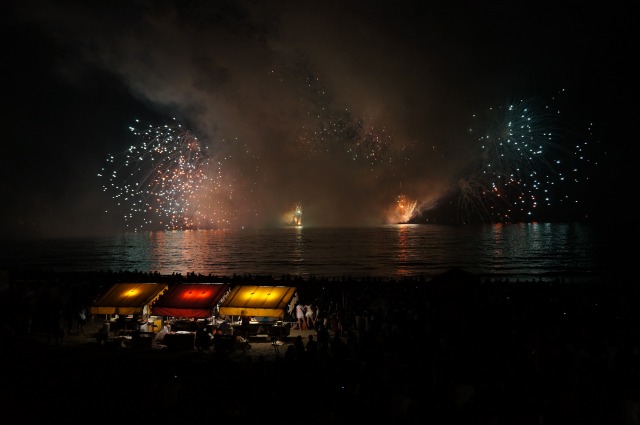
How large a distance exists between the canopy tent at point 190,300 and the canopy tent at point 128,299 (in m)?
0.47

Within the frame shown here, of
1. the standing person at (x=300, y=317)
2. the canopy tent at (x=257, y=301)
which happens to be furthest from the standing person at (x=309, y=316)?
the canopy tent at (x=257, y=301)

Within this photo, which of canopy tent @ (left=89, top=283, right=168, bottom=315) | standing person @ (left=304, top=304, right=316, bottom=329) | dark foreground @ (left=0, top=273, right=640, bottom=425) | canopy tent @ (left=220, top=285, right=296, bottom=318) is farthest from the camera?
standing person @ (left=304, top=304, right=316, bottom=329)

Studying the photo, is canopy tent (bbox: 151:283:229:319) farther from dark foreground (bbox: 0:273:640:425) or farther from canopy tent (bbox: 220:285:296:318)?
dark foreground (bbox: 0:273:640:425)

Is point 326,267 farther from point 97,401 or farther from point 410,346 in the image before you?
point 97,401

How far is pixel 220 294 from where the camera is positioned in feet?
56.8

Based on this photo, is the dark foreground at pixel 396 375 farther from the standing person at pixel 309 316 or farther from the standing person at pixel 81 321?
the standing person at pixel 309 316

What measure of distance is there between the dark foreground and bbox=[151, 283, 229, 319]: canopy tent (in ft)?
6.48

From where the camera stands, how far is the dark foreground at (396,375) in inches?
348

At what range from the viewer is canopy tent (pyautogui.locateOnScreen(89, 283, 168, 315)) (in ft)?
56.5

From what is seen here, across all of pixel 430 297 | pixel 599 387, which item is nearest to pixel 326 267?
pixel 430 297

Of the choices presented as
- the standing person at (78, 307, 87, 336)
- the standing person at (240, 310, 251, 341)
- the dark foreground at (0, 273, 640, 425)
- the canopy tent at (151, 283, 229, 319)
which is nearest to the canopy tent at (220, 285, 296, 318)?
the standing person at (240, 310, 251, 341)

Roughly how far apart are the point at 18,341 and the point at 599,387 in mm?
14899

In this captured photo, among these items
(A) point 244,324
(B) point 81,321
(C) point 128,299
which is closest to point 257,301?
(A) point 244,324

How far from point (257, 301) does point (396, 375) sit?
760 centimetres
